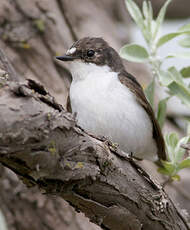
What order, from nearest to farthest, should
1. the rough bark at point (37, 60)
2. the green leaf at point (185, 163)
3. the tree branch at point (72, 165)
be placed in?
the tree branch at point (72, 165)
the green leaf at point (185, 163)
the rough bark at point (37, 60)

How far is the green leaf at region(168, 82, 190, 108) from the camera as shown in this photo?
347cm

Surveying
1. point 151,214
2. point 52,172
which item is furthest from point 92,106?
point 52,172

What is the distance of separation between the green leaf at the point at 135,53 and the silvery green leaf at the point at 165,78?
17cm

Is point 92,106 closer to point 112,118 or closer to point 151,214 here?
point 112,118

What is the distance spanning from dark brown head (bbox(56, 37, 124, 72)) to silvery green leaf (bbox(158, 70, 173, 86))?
63 centimetres

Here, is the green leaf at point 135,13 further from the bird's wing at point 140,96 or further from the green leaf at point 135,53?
the bird's wing at point 140,96

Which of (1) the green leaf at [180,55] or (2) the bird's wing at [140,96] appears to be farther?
(2) the bird's wing at [140,96]

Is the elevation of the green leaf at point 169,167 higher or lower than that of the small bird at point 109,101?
lower

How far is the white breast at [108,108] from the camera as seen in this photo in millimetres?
3646

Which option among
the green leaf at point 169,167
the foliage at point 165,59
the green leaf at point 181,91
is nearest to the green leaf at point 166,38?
the foliage at point 165,59

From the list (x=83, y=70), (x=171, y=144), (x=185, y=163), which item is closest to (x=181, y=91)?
(x=171, y=144)

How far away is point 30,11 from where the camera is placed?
4.63 m

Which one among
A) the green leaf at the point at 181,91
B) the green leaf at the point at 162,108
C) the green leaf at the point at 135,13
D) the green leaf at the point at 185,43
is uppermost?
the green leaf at the point at 135,13

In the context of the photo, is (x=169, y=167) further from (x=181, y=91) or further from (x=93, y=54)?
(x=93, y=54)
